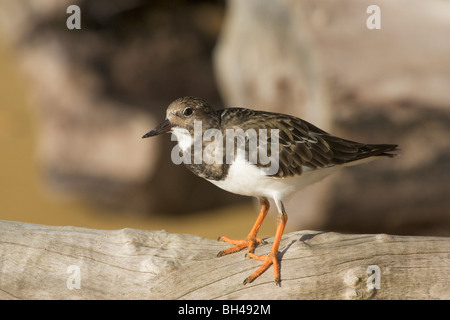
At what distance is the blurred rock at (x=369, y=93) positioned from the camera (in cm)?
760

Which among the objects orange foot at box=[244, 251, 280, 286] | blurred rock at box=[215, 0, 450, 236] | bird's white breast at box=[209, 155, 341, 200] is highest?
blurred rock at box=[215, 0, 450, 236]

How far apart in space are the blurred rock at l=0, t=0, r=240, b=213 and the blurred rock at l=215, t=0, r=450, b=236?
11.1 feet

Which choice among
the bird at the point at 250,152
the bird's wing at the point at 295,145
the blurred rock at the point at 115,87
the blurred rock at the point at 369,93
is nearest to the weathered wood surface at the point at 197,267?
the bird at the point at 250,152

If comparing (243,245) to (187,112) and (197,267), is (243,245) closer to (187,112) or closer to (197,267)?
(197,267)

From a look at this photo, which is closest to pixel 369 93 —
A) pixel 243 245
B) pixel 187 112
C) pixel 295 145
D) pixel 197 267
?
pixel 295 145

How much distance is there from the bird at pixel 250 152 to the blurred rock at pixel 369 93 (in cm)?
295

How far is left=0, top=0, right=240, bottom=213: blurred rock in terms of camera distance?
11.3 m

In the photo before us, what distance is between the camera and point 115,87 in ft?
38.5

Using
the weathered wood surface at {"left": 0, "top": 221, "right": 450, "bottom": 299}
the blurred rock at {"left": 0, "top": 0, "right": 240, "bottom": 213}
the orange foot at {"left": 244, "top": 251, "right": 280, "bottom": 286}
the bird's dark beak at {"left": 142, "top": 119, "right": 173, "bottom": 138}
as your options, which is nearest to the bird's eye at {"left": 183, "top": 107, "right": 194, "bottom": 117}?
the bird's dark beak at {"left": 142, "top": 119, "right": 173, "bottom": 138}

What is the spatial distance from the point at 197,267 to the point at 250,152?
0.99m

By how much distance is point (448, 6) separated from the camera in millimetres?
8266

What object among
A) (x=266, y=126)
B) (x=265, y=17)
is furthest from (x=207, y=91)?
(x=266, y=126)

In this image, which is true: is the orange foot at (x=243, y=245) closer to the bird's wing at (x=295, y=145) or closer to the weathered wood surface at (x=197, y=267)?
the weathered wood surface at (x=197, y=267)

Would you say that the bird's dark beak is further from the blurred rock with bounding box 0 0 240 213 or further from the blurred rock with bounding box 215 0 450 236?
the blurred rock with bounding box 0 0 240 213
